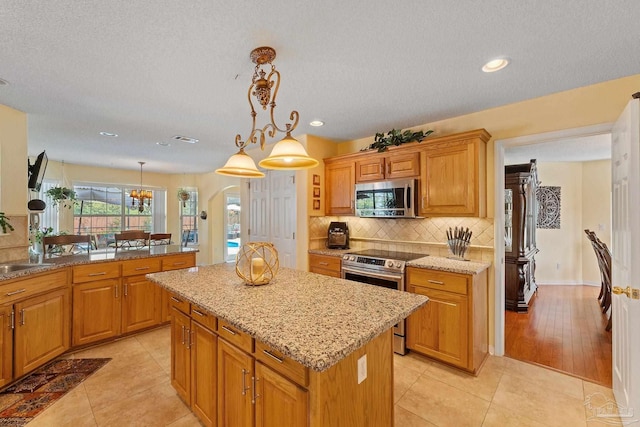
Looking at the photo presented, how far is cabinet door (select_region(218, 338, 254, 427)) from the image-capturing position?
4.67 feet

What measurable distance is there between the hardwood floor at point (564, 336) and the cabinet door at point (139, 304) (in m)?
4.03

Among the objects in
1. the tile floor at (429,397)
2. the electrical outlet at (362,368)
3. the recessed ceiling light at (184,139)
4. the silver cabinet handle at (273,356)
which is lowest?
the tile floor at (429,397)

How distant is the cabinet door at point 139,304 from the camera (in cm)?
320

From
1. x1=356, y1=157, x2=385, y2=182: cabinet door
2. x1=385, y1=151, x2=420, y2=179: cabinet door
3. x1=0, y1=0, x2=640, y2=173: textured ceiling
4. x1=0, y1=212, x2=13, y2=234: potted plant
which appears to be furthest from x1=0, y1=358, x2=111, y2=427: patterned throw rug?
x1=385, y1=151, x2=420, y2=179: cabinet door

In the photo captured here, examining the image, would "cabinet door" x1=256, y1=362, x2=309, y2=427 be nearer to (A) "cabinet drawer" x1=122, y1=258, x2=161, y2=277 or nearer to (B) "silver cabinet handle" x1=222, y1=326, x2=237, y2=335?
(B) "silver cabinet handle" x1=222, y1=326, x2=237, y2=335

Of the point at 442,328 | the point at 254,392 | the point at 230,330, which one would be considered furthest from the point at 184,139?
the point at 442,328

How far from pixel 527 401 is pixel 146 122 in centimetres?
463

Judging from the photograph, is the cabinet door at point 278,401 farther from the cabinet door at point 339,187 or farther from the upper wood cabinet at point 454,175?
the cabinet door at point 339,187

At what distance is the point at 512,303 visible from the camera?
13.7 feet

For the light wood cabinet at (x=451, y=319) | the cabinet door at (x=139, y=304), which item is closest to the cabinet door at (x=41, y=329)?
the cabinet door at (x=139, y=304)

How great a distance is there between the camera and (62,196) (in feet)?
17.9

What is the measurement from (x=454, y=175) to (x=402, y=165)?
0.61 metres

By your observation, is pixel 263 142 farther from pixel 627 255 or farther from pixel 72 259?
pixel 72 259

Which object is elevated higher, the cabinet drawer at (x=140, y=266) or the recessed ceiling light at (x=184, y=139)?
the recessed ceiling light at (x=184, y=139)
